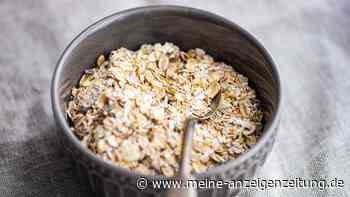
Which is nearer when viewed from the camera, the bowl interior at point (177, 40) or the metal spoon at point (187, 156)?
the metal spoon at point (187, 156)

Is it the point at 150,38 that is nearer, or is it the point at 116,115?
the point at 116,115

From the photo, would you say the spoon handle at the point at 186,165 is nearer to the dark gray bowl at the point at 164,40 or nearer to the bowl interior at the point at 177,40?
the dark gray bowl at the point at 164,40

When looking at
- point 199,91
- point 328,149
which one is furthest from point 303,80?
point 199,91

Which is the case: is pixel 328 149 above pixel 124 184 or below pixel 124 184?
above

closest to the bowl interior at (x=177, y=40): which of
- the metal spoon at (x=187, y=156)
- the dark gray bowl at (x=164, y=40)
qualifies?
the dark gray bowl at (x=164, y=40)

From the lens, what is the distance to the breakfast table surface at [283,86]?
91 cm

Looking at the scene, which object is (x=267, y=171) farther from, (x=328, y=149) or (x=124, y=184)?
(x=124, y=184)

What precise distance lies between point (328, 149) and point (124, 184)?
1.48ft

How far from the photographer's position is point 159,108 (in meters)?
0.82

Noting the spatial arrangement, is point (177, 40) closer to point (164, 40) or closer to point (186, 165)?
point (164, 40)

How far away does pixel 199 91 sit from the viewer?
0.88 m

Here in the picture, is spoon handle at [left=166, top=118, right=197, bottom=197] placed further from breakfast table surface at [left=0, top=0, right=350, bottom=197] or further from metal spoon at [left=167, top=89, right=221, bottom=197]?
breakfast table surface at [left=0, top=0, right=350, bottom=197]

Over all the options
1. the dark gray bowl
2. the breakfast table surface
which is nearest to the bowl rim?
the dark gray bowl

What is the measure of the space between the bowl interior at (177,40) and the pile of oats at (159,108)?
0.02 m
